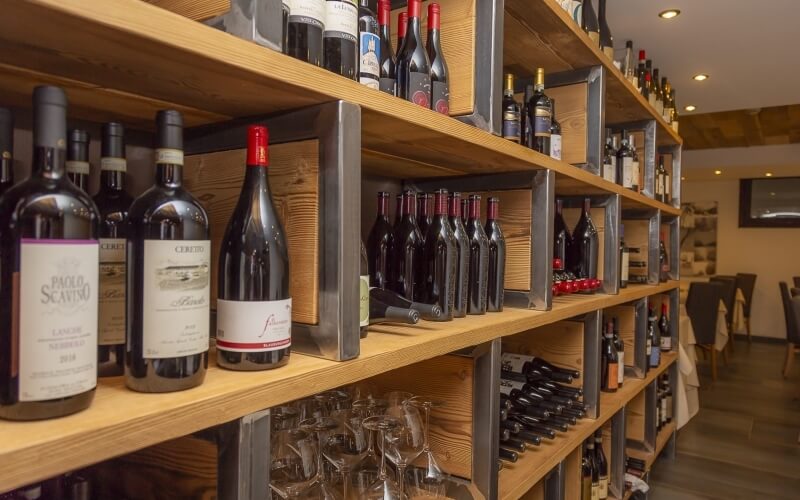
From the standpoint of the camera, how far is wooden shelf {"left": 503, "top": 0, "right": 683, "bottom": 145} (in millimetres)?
1505

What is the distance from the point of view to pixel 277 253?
748 millimetres

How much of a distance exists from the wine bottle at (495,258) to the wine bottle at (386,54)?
0.46 metres

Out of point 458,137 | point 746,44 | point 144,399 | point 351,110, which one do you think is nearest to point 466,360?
point 458,137

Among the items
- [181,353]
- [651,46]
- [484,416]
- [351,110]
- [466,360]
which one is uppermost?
[651,46]

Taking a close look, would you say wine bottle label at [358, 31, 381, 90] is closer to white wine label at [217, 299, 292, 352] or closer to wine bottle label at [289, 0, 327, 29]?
wine bottle label at [289, 0, 327, 29]

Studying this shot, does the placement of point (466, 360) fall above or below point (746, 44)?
below

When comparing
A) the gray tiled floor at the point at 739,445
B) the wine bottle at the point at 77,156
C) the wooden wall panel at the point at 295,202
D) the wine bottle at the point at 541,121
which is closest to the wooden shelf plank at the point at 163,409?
the wooden wall panel at the point at 295,202

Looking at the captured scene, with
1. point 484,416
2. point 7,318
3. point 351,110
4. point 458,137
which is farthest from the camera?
point 484,416

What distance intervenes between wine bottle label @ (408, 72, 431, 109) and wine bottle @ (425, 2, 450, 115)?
2.1 inches

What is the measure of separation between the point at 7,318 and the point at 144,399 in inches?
6.1

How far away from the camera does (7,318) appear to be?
49 cm

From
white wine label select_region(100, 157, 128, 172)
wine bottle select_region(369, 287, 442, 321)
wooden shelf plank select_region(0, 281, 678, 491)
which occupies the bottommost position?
wooden shelf plank select_region(0, 281, 678, 491)

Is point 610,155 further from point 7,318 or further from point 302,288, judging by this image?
point 7,318

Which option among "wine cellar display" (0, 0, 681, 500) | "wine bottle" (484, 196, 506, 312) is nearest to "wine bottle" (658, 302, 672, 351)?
"wine cellar display" (0, 0, 681, 500)
